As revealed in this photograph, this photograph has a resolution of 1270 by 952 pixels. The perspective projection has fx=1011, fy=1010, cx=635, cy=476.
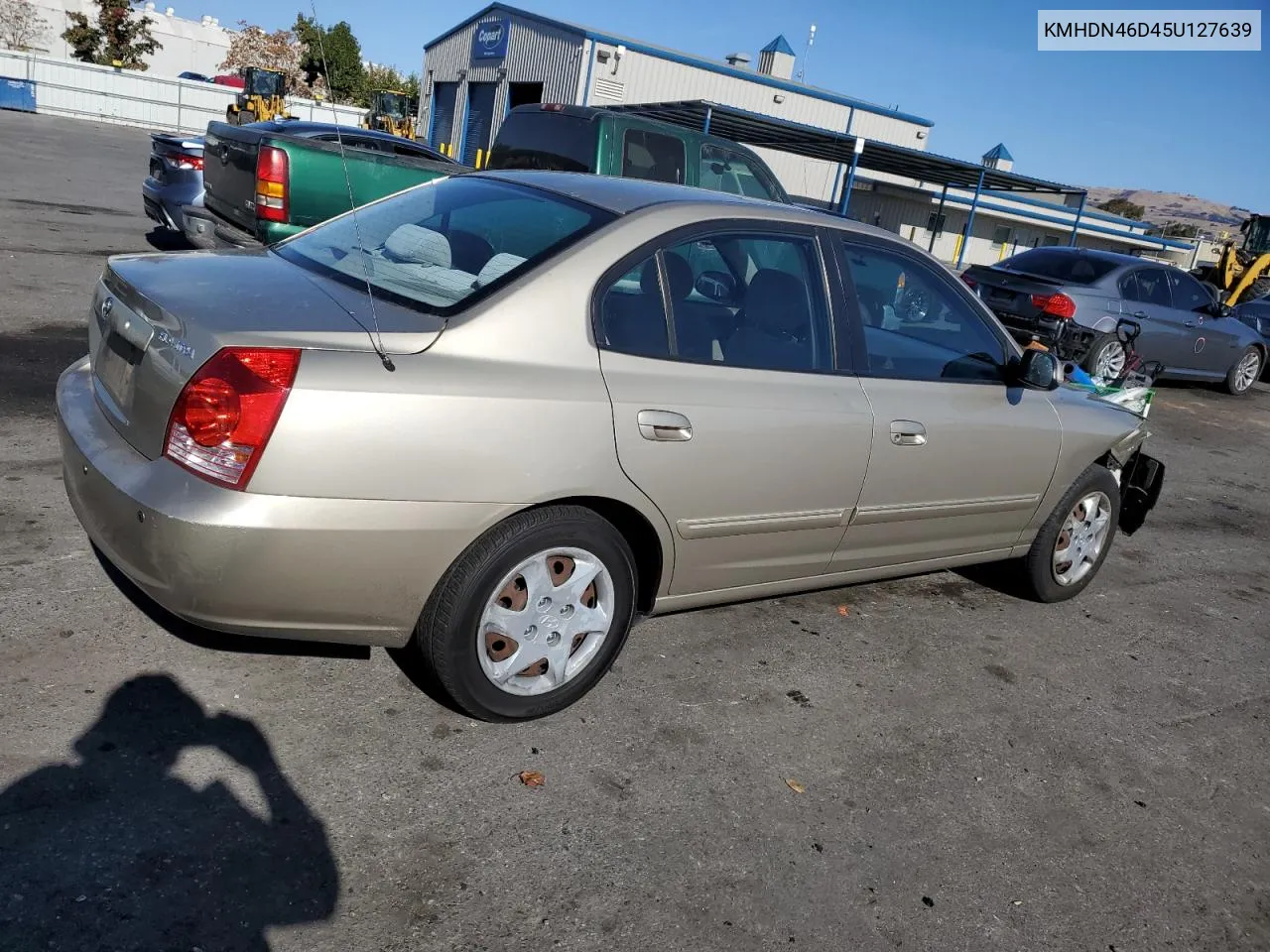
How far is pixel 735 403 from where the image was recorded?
11.1ft

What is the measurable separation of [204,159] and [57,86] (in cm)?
3055

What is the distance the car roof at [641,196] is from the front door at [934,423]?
20 centimetres

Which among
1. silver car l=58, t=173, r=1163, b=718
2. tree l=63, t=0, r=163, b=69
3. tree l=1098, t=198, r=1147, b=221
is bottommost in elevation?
silver car l=58, t=173, r=1163, b=718

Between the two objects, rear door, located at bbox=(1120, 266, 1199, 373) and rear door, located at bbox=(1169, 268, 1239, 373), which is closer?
rear door, located at bbox=(1120, 266, 1199, 373)

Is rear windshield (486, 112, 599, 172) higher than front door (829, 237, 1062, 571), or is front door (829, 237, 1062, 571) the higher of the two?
rear windshield (486, 112, 599, 172)

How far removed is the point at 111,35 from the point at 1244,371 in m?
52.7

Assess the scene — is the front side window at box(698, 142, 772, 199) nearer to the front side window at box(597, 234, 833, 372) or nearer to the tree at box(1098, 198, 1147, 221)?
the front side window at box(597, 234, 833, 372)

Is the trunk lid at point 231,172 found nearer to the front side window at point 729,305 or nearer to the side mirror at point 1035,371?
the front side window at point 729,305

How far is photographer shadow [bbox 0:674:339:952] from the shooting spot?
2209 mm

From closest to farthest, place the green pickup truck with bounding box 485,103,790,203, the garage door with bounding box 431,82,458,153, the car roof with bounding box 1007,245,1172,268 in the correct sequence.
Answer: the green pickup truck with bounding box 485,103,790,203
the car roof with bounding box 1007,245,1172,268
the garage door with bounding box 431,82,458,153

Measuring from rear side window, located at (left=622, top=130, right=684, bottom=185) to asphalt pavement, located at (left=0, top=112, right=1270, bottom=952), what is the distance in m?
5.15

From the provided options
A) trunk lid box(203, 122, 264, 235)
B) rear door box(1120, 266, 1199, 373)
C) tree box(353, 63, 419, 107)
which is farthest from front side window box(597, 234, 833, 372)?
tree box(353, 63, 419, 107)

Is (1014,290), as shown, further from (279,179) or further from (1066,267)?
(279,179)

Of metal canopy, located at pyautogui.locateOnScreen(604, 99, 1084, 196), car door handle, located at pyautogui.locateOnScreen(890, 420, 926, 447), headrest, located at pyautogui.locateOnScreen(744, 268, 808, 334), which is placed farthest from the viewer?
metal canopy, located at pyautogui.locateOnScreen(604, 99, 1084, 196)
